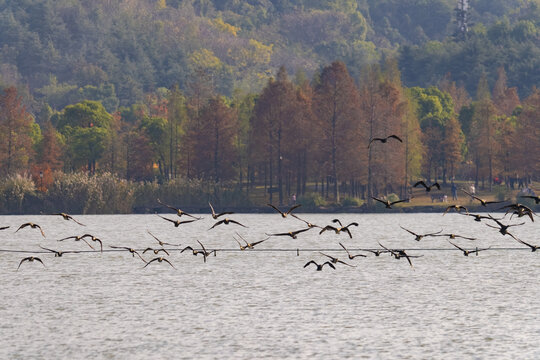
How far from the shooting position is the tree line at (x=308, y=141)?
12144 centimetres

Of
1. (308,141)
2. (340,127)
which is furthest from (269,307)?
(308,141)

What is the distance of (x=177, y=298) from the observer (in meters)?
45.3

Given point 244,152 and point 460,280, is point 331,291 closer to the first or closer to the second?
point 460,280

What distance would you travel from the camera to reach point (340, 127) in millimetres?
121312

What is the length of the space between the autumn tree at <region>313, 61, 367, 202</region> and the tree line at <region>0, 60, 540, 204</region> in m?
0.12

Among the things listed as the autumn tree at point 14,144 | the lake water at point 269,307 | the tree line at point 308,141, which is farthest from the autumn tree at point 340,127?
the lake water at point 269,307

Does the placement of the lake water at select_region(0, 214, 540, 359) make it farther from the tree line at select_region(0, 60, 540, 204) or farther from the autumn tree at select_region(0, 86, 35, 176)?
the autumn tree at select_region(0, 86, 35, 176)

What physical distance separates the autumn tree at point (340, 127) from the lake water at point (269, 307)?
4775 centimetres

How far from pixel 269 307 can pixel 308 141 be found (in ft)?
275

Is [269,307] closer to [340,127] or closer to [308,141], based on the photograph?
[340,127]

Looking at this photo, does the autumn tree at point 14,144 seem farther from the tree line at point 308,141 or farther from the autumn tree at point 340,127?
the autumn tree at point 340,127

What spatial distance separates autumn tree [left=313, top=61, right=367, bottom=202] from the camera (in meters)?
120

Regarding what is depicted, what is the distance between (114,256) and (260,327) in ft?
116

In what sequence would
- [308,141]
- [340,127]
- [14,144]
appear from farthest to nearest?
[14,144] → [308,141] → [340,127]
